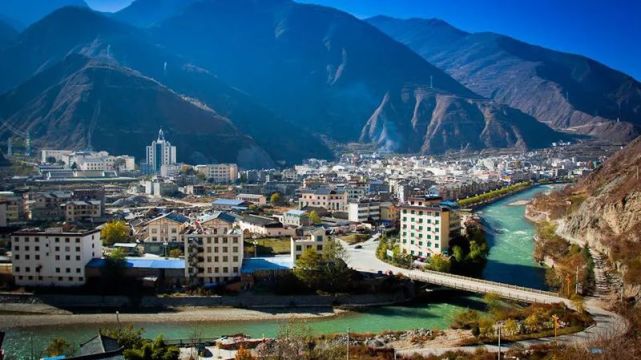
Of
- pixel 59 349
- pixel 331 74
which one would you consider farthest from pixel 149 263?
pixel 331 74

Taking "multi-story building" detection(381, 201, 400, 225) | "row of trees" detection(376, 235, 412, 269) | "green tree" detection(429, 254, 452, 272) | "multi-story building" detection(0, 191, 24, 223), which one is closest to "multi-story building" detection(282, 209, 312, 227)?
"multi-story building" detection(381, 201, 400, 225)

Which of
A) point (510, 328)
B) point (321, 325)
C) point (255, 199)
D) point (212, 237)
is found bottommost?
point (321, 325)

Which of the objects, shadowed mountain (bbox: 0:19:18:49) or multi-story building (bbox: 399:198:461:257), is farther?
shadowed mountain (bbox: 0:19:18:49)

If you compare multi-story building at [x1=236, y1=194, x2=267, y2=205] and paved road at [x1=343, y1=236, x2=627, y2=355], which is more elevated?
multi-story building at [x1=236, y1=194, x2=267, y2=205]

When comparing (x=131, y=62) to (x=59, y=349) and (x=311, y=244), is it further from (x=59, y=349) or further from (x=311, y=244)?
(x=59, y=349)

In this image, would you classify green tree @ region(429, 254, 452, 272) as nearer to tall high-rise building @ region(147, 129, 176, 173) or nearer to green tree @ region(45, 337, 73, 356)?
green tree @ region(45, 337, 73, 356)

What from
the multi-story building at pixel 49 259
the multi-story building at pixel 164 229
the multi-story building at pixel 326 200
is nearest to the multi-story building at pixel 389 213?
the multi-story building at pixel 326 200
